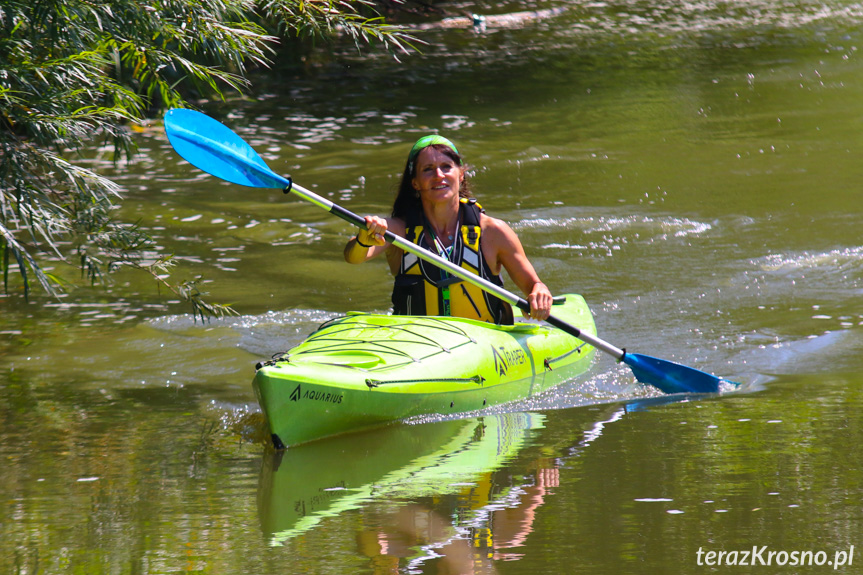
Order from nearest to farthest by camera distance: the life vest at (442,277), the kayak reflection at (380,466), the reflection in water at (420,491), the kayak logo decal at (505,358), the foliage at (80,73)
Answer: the reflection in water at (420,491), the kayak reflection at (380,466), the foliage at (80,73), the kayak logo decal at (505,358), the life vest at (442,277)

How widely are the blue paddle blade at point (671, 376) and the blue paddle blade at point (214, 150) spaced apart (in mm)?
1745

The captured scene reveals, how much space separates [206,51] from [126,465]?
5.64ft

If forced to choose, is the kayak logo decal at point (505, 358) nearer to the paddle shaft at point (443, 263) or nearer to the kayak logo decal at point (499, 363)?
the kayak logo decal at point (499, 363)

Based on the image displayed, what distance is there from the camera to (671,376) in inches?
175

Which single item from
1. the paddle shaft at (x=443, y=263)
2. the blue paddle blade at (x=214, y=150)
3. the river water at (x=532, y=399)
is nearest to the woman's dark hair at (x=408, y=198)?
the paddle shaft at (x=443, y=263)

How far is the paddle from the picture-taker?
4332 mm

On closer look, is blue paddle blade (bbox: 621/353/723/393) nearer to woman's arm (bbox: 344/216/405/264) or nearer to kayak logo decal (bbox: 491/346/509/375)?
kayak logo decal (bbox: 491/346/509/375)

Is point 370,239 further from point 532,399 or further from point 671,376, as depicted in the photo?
point 671,376

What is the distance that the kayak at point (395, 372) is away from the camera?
363 centimetres

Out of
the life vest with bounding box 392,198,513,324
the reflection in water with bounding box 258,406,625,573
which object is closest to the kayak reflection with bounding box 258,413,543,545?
the reflection in water with bounding box 258,406,625,573

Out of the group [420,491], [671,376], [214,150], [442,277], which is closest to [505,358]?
[442,277]

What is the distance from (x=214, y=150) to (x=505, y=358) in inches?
61.6

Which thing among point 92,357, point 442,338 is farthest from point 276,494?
point 92,357

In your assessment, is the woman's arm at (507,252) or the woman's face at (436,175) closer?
the woman's face at (436,175)
